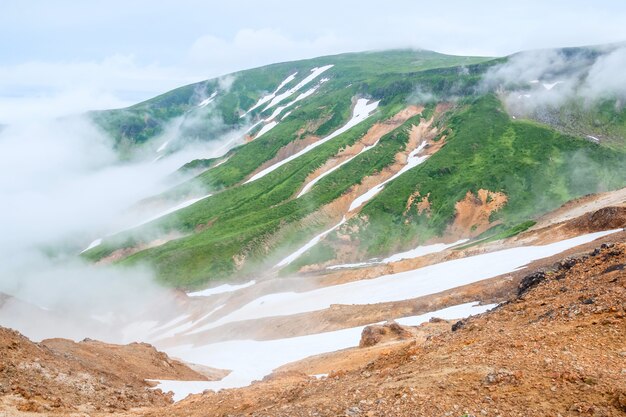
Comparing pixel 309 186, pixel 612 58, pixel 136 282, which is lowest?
pixel 136 282

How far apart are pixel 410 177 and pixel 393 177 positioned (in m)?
8.19

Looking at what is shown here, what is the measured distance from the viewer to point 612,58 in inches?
5182

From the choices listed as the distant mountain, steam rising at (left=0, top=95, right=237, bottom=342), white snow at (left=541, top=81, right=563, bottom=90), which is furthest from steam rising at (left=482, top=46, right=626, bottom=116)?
steam rising at (left=0, top=95, right=237, bottom=342)

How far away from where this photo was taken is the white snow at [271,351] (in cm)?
3506

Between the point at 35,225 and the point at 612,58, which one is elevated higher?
the point at 612,58

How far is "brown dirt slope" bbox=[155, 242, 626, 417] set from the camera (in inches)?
447

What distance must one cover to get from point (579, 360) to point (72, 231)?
621ft

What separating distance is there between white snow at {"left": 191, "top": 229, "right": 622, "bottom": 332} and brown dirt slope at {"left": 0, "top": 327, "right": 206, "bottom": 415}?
28.0 metres

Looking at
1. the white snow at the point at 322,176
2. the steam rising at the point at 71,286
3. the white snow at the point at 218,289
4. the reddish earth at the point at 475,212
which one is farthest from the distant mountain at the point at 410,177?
the steam rising at the point at 71,286

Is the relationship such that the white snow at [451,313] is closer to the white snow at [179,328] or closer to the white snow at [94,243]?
the white snow at [179,328]

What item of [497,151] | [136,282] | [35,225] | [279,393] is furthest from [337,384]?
[35,225]

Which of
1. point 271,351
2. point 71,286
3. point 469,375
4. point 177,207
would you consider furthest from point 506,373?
point 177,207

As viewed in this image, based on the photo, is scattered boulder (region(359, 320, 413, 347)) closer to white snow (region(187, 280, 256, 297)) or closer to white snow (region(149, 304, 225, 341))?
white snow (region(149, 304, 225, 341))

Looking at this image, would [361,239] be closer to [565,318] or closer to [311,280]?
[311,280]
